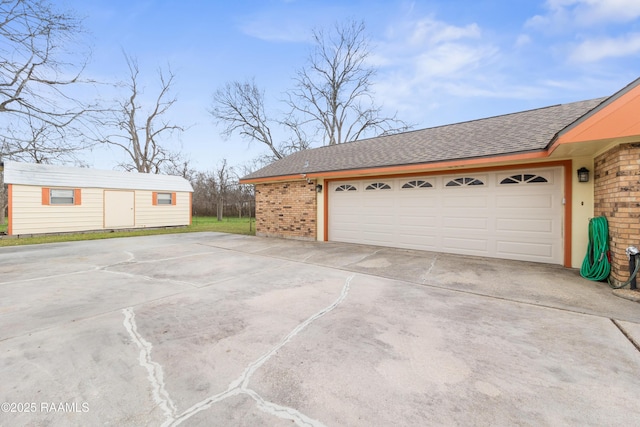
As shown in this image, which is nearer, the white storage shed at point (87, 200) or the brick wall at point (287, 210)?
the brick wall at point (287, 210)

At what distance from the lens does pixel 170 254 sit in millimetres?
7281

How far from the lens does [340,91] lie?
2292cm

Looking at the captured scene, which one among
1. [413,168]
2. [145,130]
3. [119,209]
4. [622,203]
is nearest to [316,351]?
[622,203]

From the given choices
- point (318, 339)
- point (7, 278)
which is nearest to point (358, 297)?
point (318, 339)

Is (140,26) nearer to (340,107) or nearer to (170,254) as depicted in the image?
(170,254)

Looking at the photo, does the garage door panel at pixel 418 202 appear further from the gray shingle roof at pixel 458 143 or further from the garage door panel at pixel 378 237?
the gray shingle roof at pixel 458 143

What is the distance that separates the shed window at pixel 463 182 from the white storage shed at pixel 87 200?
1483cm

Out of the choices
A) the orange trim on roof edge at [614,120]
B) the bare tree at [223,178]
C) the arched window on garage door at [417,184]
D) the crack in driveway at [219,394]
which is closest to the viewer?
the crack in driveway at [219,394]

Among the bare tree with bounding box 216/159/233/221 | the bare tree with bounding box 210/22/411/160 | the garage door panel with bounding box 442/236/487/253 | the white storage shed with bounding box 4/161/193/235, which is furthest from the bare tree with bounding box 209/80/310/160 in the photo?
the garage door panel with bounding box 442/236/487/253

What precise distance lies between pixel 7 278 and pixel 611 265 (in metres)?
10.6

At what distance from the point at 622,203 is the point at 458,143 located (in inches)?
154

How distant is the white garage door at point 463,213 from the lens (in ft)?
19.6

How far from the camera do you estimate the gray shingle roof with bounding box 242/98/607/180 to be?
6.22 metres

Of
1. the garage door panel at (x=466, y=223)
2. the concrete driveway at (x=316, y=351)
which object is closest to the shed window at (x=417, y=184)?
the garage door panel at (x=466, y=223)
